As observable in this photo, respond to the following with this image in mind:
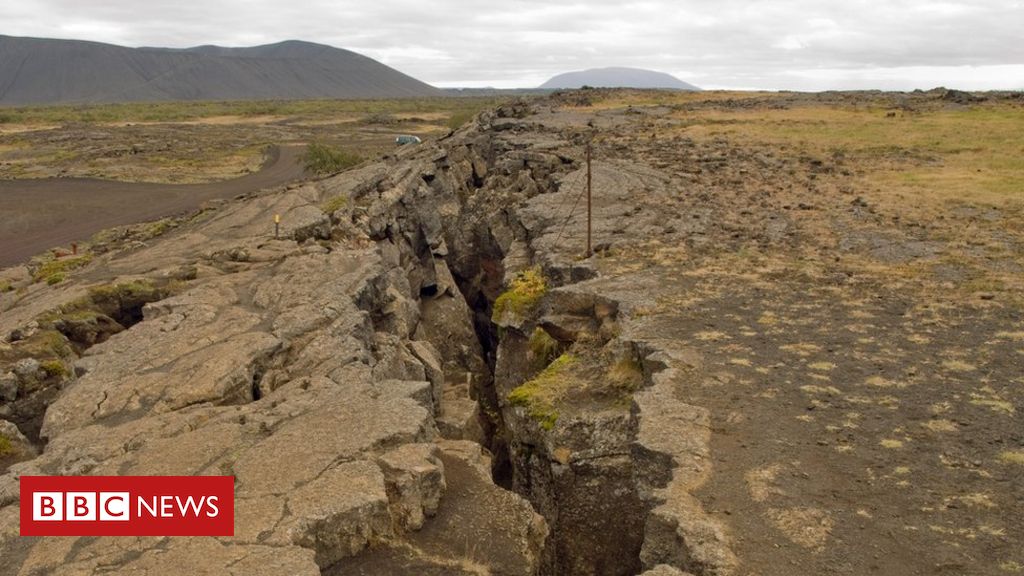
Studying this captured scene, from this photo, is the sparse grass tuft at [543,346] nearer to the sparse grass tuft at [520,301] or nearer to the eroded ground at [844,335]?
the sparse grass tuft at [520,301]

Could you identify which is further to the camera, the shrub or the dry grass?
the shrub

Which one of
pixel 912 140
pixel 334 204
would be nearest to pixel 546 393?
pixel 334 204

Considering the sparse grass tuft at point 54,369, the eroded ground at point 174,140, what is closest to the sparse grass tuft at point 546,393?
the sparse grass tuft at point 54,369

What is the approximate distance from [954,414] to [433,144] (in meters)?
36.2

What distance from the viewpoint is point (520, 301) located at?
62.7 feet

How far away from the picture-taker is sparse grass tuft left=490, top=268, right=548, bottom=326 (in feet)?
62.0

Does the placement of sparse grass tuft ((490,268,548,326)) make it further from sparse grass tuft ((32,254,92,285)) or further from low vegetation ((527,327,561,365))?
sparse grass tuft ((32,254,92,285))

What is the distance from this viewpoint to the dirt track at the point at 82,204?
129 feet

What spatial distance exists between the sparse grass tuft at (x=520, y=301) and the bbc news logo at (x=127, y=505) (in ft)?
33.0

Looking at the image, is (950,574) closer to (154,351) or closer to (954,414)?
(954,414)

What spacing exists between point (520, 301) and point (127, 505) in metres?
11.3

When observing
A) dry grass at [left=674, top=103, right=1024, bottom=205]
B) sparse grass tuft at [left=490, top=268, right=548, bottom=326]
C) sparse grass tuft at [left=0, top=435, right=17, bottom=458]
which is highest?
dry grass at [left=674, top=103, right=1024, bottom=205]

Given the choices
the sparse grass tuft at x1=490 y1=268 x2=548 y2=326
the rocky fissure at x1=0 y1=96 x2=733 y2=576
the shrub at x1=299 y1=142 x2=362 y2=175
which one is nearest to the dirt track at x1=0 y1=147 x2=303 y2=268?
the shrub at x1=299 y1=142 x2=362 y2=175

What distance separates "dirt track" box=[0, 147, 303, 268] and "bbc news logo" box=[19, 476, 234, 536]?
3004cm
